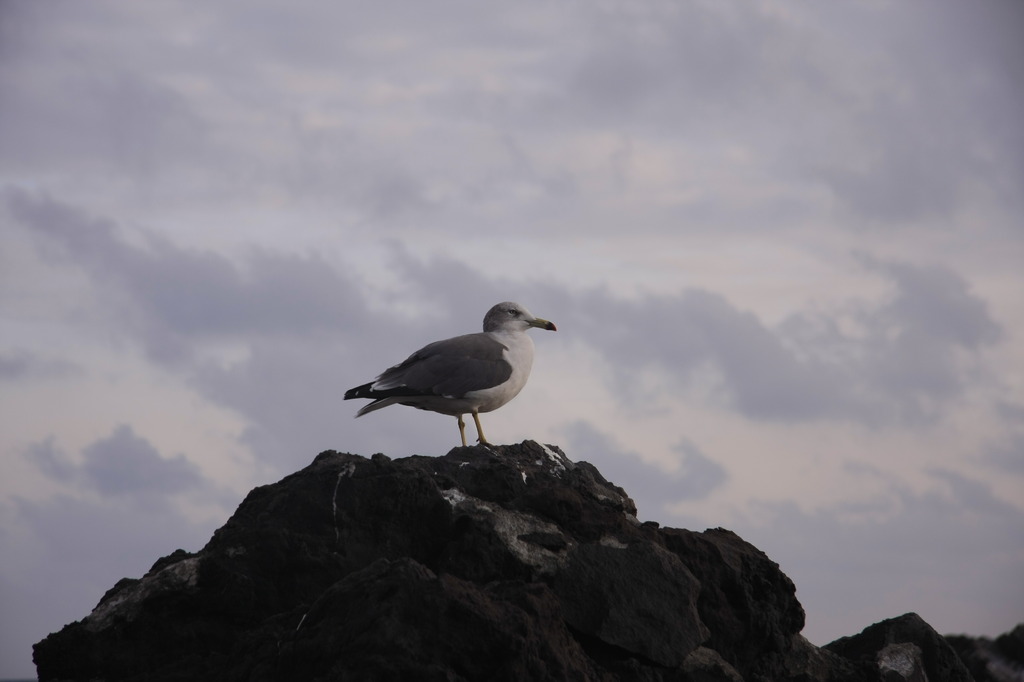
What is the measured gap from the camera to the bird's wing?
14297mm

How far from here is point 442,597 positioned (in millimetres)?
6984

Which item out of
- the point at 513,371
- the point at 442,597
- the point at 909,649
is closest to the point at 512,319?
the point at 513,371

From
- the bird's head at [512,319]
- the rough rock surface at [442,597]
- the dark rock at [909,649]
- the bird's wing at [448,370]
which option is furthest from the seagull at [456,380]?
the dark rock at [909,649]

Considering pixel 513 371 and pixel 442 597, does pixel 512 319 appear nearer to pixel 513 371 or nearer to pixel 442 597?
pixel 513 371

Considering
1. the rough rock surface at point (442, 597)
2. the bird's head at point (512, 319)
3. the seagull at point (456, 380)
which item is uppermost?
the bird's head at point (512, 319)

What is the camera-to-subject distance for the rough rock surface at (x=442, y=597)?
703 centimetres

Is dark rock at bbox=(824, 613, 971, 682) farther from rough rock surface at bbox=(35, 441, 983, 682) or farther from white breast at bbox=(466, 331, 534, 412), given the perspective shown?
white breast at bbox=(466, 331, 534, 412)

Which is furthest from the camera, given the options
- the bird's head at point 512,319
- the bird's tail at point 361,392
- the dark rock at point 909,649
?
the bird's head at point 512,319

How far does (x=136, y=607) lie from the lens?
865 cm

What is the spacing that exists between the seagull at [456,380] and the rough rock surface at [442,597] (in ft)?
14.0

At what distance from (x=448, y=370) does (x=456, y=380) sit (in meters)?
0.19

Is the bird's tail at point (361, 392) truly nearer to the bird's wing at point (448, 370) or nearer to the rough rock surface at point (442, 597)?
the bird's wing at point (448, 370)

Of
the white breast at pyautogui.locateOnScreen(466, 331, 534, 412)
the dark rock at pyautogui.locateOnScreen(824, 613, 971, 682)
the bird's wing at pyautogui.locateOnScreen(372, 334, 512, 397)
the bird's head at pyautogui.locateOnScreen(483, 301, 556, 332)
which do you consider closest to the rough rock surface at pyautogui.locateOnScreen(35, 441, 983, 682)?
the dark rock at pyautogui.locateOnScreen(824, 613, 971, 682)

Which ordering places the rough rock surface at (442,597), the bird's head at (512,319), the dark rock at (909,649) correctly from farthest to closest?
the bird's head at (512,319) → the dark rock at (909,649) → the rough rock surface at (442,597)
